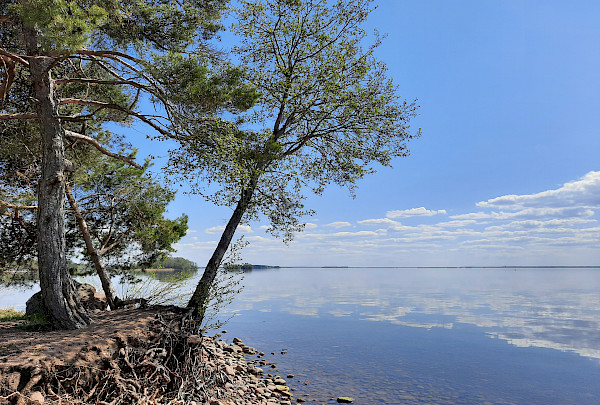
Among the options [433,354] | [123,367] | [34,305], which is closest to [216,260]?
[123,367]

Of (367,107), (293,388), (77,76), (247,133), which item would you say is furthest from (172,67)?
(293,388)

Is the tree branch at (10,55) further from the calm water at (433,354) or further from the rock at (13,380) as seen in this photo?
the calm water at (433,354)

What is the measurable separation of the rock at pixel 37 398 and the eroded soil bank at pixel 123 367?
2 cm

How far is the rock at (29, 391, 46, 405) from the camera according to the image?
6.00 m

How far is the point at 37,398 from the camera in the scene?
239 inches

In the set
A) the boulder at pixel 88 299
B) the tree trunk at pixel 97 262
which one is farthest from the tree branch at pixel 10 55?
the boulder at pixel 88 299

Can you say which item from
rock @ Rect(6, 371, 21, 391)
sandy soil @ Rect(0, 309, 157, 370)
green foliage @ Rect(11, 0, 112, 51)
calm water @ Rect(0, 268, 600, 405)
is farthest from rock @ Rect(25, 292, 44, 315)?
green foliage @ Rect(11, 0, 112, 51)

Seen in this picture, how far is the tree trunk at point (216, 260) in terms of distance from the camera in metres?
11.0

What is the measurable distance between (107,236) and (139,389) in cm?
879

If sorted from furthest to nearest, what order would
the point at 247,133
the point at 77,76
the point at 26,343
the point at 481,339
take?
the point at 481,339
the point at 77,76
the point at 247,133
the point at 26,343

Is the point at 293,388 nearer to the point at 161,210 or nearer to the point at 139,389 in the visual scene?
the point at 139,389

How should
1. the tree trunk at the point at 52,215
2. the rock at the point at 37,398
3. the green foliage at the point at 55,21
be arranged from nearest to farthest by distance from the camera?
the rock at the point at 37,398 → the green foliage at the point at 55,21 → the tree trunk at the point at 52,215

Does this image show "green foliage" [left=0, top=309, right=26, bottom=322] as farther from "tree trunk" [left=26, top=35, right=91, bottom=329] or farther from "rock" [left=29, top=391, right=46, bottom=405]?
"rock" [left=29, top=391, right=46, bottom=405]

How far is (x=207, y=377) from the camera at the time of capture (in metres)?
9.54
